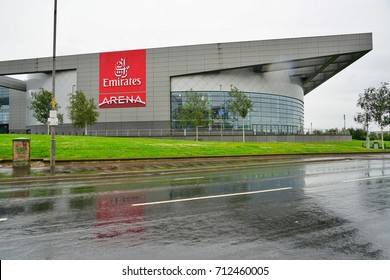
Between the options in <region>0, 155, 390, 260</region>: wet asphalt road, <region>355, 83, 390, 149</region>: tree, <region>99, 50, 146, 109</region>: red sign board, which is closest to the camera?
<region>0, 155, 390, 260</region>: wet asphalt road

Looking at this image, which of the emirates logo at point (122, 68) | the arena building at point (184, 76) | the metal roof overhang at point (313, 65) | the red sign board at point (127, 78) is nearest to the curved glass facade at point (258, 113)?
the arena building at point (184, 76)

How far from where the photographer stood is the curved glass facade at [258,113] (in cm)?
5469

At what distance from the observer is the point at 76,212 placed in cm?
684

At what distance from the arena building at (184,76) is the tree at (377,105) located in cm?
1378

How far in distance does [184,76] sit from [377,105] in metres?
33.1

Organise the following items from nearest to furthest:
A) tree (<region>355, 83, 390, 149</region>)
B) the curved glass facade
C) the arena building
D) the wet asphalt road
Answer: the wet asphalt road, tree (<region>355, 83, 390, 149</region>), the arena building, the curved glass facade

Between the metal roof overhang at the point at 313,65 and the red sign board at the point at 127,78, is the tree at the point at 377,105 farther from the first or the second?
the red sign board at the point at 127,78

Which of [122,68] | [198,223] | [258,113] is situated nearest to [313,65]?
[258,113]

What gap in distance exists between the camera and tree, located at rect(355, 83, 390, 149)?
3819cm

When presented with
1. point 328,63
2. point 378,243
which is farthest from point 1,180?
point 328,63

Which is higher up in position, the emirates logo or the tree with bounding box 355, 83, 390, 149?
the emirates logo

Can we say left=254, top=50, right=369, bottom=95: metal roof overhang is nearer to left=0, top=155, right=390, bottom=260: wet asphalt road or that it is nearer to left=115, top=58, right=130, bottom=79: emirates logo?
left=115, top=58, right=130, bottom=79: emirates logo

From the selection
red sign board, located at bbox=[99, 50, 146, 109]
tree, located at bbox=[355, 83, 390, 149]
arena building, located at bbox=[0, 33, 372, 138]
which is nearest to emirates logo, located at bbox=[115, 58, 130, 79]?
red sign board, located at bbox=[99, 50, 146, 109]

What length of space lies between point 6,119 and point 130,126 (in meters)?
42.6
